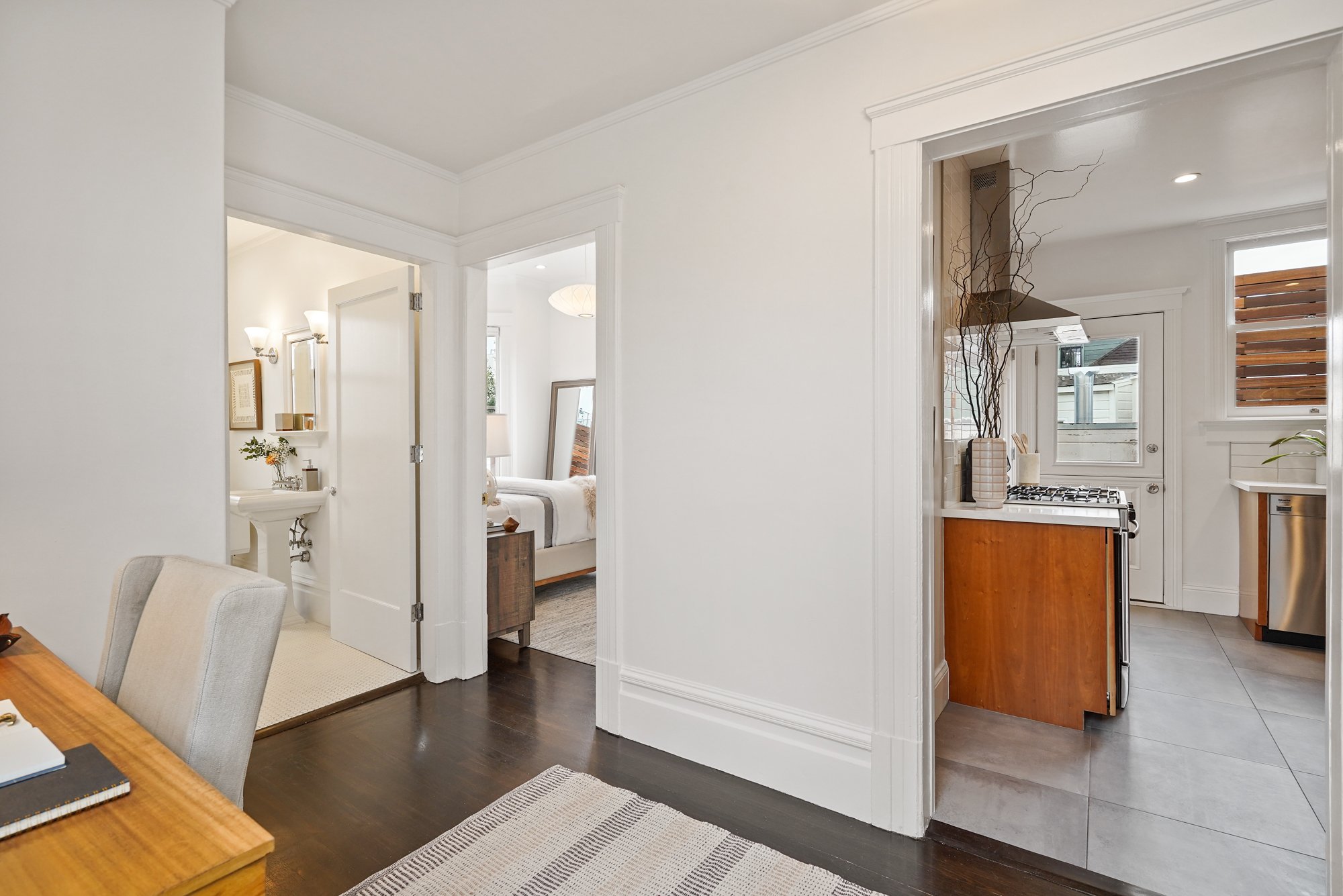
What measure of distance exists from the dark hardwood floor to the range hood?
2323 mm

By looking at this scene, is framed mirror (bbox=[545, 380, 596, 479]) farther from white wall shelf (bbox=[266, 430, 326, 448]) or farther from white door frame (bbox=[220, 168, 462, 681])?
white door frame (bbox=[220, 168, 462, 681])

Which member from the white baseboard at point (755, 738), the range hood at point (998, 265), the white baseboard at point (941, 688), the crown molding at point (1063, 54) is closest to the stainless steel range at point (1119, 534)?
the white baseboard at point (941, 688)

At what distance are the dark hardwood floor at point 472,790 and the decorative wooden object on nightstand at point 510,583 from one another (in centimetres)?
49

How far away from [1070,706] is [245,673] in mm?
2951

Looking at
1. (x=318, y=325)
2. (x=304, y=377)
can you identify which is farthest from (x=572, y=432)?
(x=318, y=325)

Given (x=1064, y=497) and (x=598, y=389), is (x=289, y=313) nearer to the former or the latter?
(x=598, y=389)

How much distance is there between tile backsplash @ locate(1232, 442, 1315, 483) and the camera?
4062 mm

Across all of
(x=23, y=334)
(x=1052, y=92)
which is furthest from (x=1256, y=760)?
(x=23, y=334)

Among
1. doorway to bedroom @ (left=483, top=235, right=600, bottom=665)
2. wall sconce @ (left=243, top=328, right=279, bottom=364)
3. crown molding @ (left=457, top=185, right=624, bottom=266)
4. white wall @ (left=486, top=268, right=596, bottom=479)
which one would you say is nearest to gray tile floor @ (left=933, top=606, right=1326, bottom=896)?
doorway to bedroom @ (left=483, top=235, right=600, bottom=665)

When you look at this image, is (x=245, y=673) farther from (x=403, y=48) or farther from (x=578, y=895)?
(x=403, y=48)

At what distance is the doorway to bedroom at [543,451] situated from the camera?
3.69 m

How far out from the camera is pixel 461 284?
10.9 ft

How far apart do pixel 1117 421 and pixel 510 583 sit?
14.1ft

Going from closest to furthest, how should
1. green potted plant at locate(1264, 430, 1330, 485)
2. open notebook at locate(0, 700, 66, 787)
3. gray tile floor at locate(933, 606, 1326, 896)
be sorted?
open notebook at locate(0, 700, 66, 787) < gray tile floor at locate(933, 606, 1326, 896) < green potted plant at locate(1264, 430, 1330, 485)
